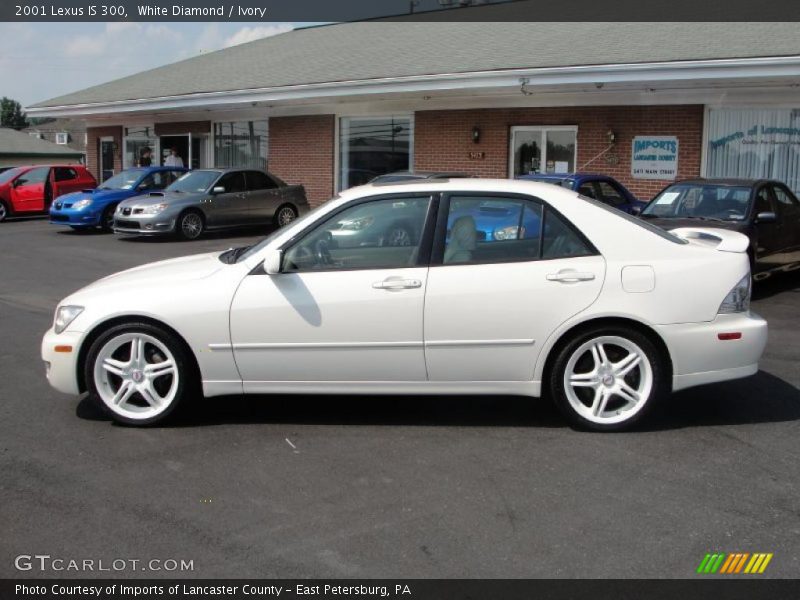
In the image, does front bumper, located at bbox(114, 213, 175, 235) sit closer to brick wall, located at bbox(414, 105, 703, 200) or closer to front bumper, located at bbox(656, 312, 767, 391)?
brick wall, located at bbox(414, 105, 703, 200)

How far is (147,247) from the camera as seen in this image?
1639cm

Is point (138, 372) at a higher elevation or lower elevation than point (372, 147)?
lower

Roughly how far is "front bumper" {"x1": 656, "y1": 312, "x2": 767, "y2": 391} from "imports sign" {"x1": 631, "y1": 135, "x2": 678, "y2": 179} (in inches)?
429

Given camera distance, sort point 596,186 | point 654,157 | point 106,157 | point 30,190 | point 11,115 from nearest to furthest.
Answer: point 596,186 → point 654,157 → point 30,190 → point 106,157 → point 11,115

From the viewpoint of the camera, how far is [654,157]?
51.8 ft

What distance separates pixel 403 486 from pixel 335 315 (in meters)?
1.20

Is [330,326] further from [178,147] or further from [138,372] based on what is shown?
[178,147]

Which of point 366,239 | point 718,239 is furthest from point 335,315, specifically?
point 718,239

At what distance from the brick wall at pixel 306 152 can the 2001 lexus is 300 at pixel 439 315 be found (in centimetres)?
1608

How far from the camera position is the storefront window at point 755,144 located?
14.4 m

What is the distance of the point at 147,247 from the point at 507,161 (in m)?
7.29

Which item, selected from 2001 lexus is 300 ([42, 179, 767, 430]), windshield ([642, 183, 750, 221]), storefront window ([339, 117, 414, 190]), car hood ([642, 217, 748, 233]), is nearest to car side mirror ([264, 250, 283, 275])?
2001 lexus is 300 ([42, 179, 767, 430])

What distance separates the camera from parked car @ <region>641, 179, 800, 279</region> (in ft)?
33.0
